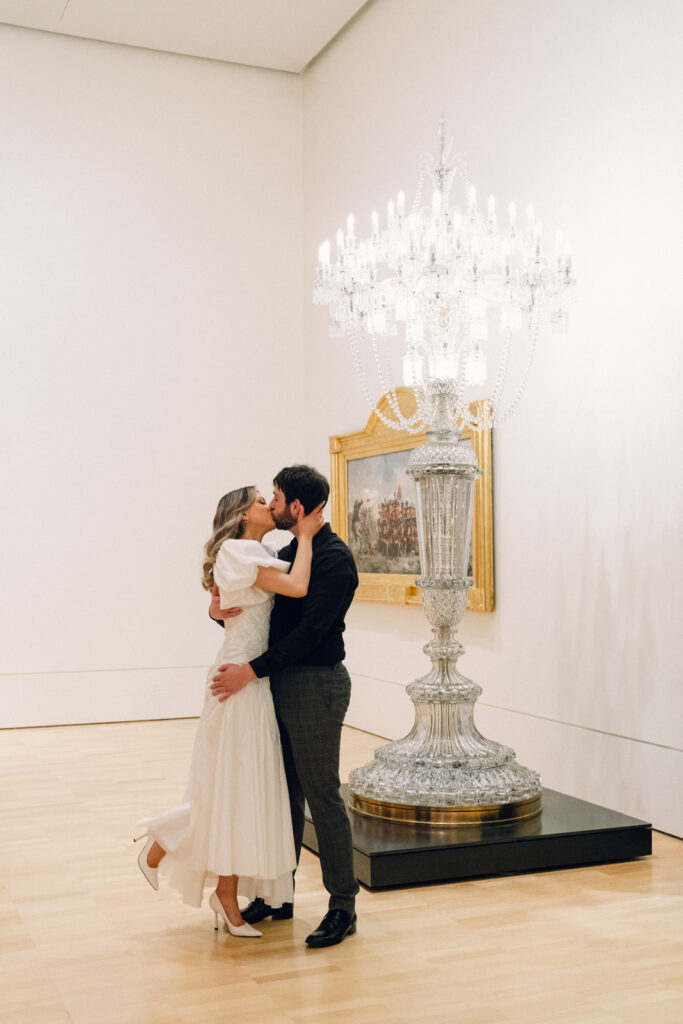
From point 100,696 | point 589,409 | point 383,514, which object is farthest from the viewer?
point 100,696

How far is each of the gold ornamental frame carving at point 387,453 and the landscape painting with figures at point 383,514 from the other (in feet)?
0.26

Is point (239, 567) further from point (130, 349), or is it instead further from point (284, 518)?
point (130, 349)

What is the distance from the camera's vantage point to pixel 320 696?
451 centimetres

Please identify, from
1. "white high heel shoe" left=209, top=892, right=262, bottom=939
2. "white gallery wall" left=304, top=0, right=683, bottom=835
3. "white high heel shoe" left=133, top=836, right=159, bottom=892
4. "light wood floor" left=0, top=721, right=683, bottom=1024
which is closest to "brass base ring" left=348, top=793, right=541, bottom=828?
"light wood floor" left=0, top=721, right=683, bottom=1024

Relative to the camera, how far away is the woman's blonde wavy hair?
15.3 ft

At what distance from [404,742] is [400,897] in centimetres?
122

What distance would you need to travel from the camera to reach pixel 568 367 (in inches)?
289

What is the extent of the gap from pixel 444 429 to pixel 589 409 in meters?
1.23

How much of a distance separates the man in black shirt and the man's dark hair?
13mm

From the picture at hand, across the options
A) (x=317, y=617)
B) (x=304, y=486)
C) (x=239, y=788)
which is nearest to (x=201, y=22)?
(x=304, y=486)

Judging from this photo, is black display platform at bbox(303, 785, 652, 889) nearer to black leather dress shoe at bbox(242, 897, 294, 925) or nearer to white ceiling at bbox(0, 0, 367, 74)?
black leather dress shoe at bbox(242, 897, 294, 925)

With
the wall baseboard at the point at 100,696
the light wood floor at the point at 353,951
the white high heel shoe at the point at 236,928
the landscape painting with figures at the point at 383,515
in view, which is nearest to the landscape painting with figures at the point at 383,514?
the landscape painting with figures at the point at 383,515

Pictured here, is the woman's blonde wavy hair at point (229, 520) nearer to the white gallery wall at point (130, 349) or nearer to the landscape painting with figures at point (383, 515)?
the landscape painting with figures at point (383, 515)

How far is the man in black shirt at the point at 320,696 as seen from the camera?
14.7 feet
